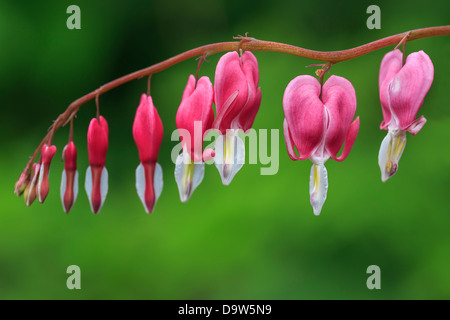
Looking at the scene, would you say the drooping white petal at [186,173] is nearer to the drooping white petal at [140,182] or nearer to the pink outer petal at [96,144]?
the drooping white petal at [140,182]

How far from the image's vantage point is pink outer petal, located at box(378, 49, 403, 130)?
98cm

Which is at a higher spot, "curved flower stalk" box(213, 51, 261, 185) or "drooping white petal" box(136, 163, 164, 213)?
"curved flower stalk" box(213, 51, 261, 185)

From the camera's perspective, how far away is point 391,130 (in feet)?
3.21

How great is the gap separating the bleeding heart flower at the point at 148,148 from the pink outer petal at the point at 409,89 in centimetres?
47

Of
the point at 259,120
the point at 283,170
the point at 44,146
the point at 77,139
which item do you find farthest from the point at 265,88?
the point at 44,146

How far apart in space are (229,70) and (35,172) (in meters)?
0.51

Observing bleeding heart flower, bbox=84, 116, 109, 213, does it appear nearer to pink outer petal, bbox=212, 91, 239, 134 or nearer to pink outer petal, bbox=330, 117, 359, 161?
pink outer petal, bbox=212, 91, 239, 134

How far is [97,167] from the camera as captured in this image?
1157mm

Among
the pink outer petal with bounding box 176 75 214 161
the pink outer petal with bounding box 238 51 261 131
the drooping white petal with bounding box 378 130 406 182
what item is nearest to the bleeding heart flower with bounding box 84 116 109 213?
the pink outer petal with bounding box 176 75 214 161

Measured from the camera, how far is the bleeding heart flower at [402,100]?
0.95m

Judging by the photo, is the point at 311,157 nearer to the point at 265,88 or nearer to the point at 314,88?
the point at 314,88

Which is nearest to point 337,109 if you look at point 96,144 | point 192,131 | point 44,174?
point 192,131

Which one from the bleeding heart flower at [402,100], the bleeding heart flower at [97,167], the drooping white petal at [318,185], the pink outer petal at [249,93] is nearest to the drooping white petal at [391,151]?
the bleeding heart flower at [402,100]

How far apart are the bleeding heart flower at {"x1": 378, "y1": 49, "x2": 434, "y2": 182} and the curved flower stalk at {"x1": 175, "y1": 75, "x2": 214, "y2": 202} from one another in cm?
33
